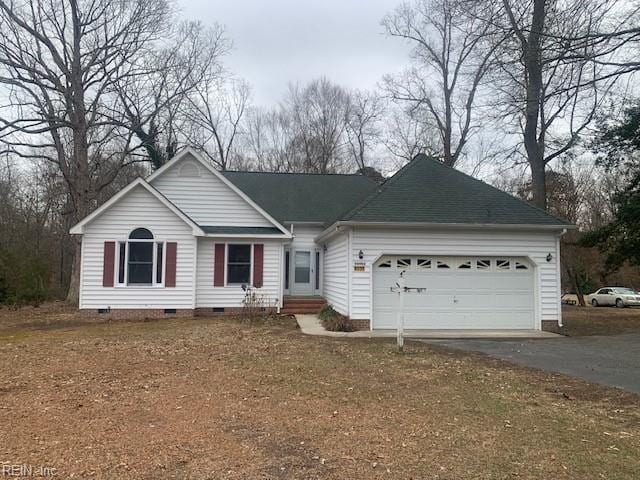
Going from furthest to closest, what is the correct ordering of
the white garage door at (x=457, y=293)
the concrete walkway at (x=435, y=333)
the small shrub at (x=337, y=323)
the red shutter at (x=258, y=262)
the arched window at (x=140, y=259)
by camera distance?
the red shutter at (x=258, y=262) < the arched window at (x=140, y=259) < the white garage door at (x=457, y=293) < the small shrub at (x=337, y=323) < the concrete walkway at (x=435, y=333)

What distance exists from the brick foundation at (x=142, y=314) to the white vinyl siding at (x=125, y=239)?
0.35 feet

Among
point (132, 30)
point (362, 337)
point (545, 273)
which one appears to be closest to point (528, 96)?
point (545, 273)

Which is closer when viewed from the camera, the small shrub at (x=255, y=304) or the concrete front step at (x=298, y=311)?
the small shrub at (x=255, y=304)

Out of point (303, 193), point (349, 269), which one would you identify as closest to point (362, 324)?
point (349, 269)

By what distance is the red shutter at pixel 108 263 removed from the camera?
1591 centimetres

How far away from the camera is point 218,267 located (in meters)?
17.3

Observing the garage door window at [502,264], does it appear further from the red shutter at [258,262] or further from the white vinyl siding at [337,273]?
the red shutter at [258,262]

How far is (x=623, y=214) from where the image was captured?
17438mm

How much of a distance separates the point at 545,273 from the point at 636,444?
396 inches

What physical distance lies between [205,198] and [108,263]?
158 inches

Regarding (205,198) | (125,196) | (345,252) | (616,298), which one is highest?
(205,198)

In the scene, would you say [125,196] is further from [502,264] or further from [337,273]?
[502,264]

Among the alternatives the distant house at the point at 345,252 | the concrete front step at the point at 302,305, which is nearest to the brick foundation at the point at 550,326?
the distant house at the point at 345,252

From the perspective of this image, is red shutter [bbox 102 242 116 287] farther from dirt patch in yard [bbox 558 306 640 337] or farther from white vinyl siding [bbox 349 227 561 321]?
dirt patch in yard [bbox 558 306 640 337]
